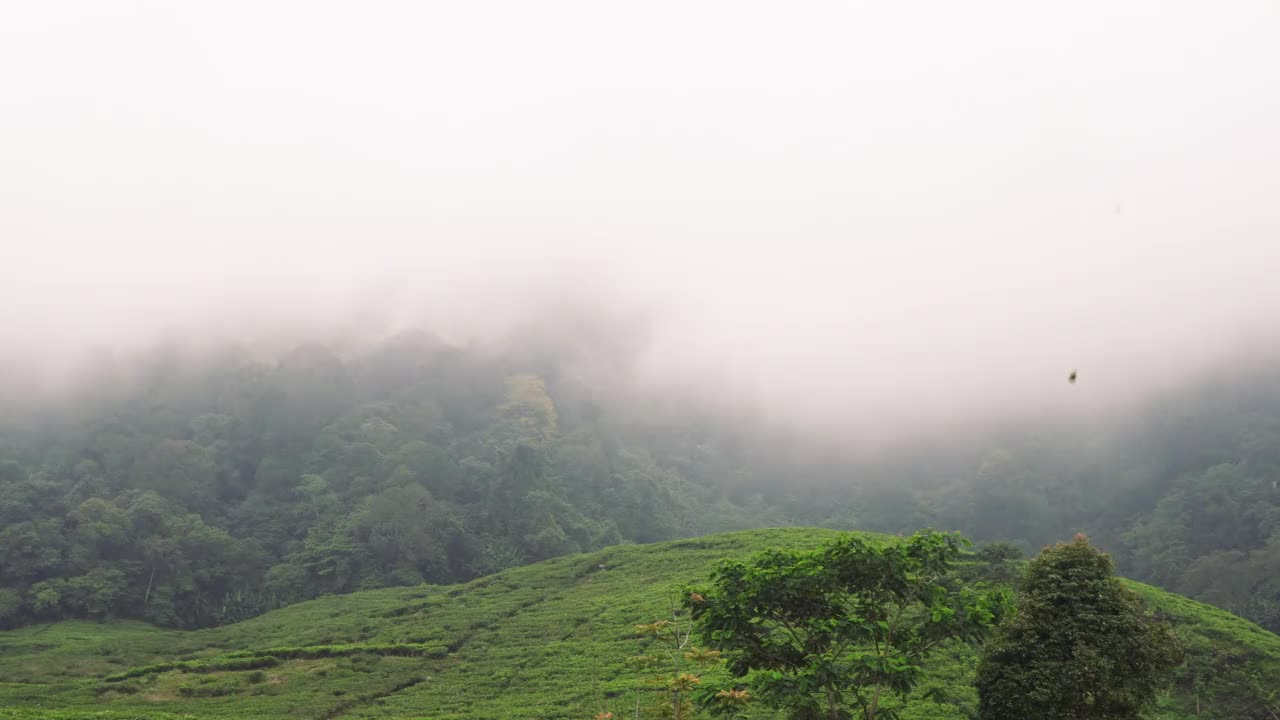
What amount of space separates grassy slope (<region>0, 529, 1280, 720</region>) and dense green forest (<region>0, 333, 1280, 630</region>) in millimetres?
10965

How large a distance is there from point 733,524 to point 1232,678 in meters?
73.6

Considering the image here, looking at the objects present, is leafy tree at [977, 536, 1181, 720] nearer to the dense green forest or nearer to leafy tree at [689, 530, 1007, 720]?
leafy tree at [689, 530, 1007, 720]

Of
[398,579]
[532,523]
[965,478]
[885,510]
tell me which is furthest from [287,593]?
[965,478]

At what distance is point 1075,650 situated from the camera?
16000mm

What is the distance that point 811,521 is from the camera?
102 metres

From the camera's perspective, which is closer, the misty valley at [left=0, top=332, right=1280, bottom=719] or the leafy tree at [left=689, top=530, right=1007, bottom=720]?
the leafy tree at [left=689, top=530, right=1007, bottom=720]

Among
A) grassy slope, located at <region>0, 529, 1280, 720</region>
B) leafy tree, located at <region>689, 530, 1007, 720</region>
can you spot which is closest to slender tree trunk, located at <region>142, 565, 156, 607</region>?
grassy slope, located at <region>0, 529, 1280, 720</region>

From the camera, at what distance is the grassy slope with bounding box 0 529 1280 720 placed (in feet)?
97.3

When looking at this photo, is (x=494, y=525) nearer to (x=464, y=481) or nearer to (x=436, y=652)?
(x=464, y=481)

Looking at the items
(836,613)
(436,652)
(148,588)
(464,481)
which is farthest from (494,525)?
(836,613)

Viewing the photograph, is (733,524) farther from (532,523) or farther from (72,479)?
(72,479)

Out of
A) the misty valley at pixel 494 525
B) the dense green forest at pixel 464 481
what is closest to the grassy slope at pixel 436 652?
the misty valley at pixel 494 525

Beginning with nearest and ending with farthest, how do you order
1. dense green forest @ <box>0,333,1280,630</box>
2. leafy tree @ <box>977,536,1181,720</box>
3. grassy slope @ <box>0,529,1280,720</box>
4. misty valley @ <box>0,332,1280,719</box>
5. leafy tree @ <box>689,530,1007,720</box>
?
leafy tree @ <box>689,530,1007,720</box> < leafy tree @ <box>977,536,1181,720</box> < grassy slope @ <box>0,529,1280,720</box> < misty valley @ <box>0,332,1280,719</box> < dense green forest @ <box>0,333,1280,630</box>

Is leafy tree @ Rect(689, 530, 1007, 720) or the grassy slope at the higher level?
leafy tree @ Rect(689, 530, 1007, 720)
